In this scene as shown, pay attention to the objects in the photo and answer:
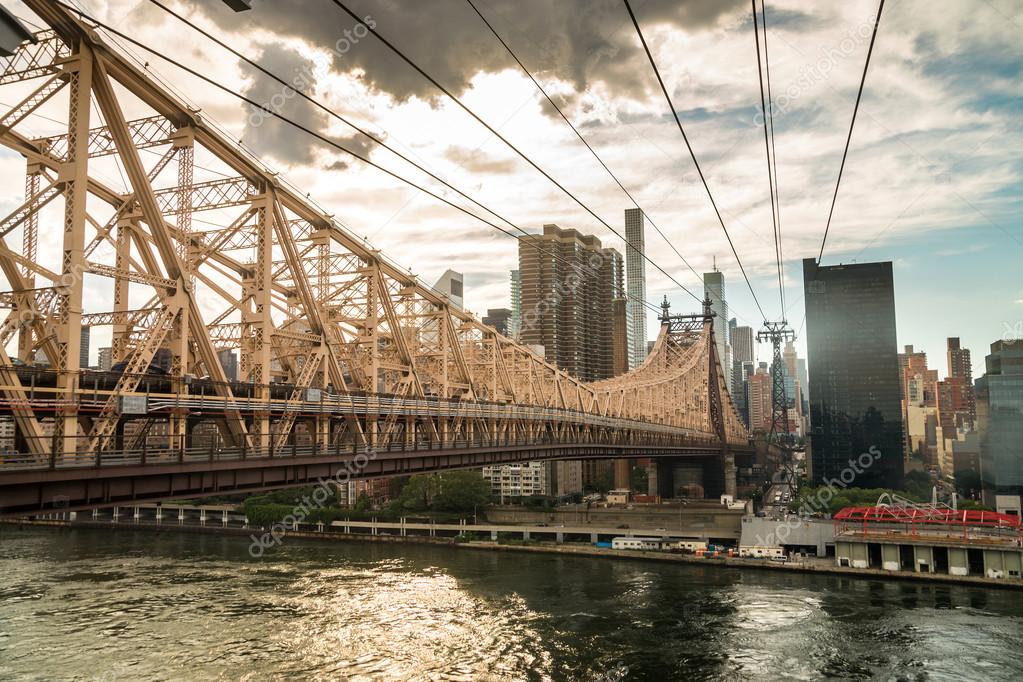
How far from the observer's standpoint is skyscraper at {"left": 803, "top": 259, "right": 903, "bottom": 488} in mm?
132250

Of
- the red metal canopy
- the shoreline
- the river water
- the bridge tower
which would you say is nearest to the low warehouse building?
the red metal canopy

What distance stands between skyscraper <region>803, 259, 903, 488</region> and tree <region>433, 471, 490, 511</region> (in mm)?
74234

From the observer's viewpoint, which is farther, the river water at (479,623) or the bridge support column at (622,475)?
the bridge support column at (622,475)

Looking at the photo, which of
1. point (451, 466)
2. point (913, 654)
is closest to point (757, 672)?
point (913, 654)

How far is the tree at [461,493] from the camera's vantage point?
89062 mm

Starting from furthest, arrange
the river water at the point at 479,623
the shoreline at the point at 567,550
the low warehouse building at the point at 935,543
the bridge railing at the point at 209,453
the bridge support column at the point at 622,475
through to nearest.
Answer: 1. the bridge support column at the point at 622,475
2. the shoreline at the point at 567,550
3. the low warehouse building at the point at 935,543
4. the river water at the point at 479,623
5. the bridge railing at the point at 209,453

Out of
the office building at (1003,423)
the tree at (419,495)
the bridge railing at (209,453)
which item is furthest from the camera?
the office building at (1003,423)

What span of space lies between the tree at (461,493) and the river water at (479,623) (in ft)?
74.7

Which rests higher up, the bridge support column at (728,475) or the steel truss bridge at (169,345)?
the steel truss bridge at (169,345)

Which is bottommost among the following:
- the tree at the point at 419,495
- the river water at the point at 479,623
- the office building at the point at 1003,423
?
the river water at the point at 479,623

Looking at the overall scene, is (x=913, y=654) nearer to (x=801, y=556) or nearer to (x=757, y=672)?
(x=757, y=672)

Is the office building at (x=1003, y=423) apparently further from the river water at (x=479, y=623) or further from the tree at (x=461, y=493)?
the tree at (x=461, y=493)

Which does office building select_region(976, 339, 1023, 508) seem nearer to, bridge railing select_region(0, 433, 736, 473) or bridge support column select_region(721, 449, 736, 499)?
bridge support column select_region(721, 449, 736, 499)

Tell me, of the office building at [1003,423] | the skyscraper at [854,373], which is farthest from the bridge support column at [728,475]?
the office building at [1003,423]
